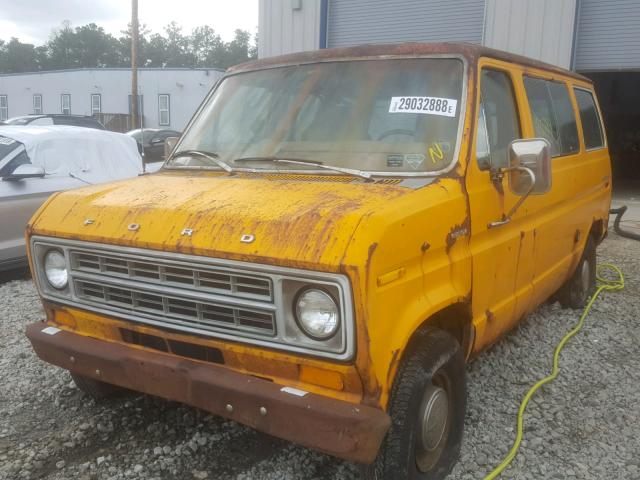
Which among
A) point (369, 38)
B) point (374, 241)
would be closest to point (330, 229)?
point (374, 241)

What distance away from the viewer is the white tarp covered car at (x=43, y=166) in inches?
239

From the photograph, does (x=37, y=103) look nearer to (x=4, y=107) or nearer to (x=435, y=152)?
(x=4, y=107)

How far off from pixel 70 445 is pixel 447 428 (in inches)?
76.7

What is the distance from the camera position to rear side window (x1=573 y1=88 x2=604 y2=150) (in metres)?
5.07

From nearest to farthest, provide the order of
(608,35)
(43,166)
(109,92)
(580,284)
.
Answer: (580,284) → (43,166) → (608,35) → (109,92)

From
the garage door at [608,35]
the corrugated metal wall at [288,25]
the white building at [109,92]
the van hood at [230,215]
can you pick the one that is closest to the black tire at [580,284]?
the van hood at [230,215]

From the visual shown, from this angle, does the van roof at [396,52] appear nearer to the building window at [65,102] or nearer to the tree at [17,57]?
the building window at [65,102]

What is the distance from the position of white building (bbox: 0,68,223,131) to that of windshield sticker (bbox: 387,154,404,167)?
29.9 metres

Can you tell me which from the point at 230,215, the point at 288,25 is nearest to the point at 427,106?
the point at 230,215

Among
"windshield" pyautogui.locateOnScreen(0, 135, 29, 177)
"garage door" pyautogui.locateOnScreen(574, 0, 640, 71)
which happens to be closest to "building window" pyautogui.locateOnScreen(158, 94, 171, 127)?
"garage door" pyautogui.locateOnScreen(574, 0, 640, 71)

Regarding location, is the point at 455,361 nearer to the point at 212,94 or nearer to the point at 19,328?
the point at 212,94

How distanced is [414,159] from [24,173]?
180 inches

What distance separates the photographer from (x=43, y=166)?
260 inches

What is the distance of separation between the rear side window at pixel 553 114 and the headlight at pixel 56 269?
9.36 ft
